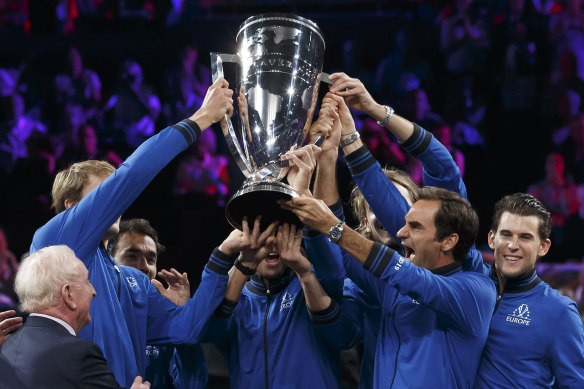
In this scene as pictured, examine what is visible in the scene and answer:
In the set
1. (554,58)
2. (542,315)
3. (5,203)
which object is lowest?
(5,203)

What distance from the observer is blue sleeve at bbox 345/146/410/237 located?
233cm

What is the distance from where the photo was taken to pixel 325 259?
221cm

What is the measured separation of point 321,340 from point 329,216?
57 cm

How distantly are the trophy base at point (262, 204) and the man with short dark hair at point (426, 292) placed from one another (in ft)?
0.18

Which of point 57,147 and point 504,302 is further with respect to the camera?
point 57,147

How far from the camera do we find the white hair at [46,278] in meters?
1.84

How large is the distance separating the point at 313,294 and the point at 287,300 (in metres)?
0.22

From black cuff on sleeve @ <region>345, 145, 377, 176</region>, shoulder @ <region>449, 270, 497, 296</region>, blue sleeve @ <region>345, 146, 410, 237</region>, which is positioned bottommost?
shoulder @ <region>449, 270, 497, 296</region>

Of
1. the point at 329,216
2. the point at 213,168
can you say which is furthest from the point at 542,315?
the point at 213,168

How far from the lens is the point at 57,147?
235 inches

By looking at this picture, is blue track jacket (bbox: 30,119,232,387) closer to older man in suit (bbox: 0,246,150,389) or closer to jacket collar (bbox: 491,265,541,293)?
older man in suit (bbox: 0,246,150,389)

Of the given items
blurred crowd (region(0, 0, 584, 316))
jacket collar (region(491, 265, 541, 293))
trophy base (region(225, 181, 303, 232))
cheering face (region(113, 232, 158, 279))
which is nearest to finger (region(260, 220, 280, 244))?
trophy base (region(225, 181, 303, 232))

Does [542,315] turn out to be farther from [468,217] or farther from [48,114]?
[48,114]

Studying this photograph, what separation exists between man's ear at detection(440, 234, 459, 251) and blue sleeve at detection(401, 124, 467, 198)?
1.32 ft
